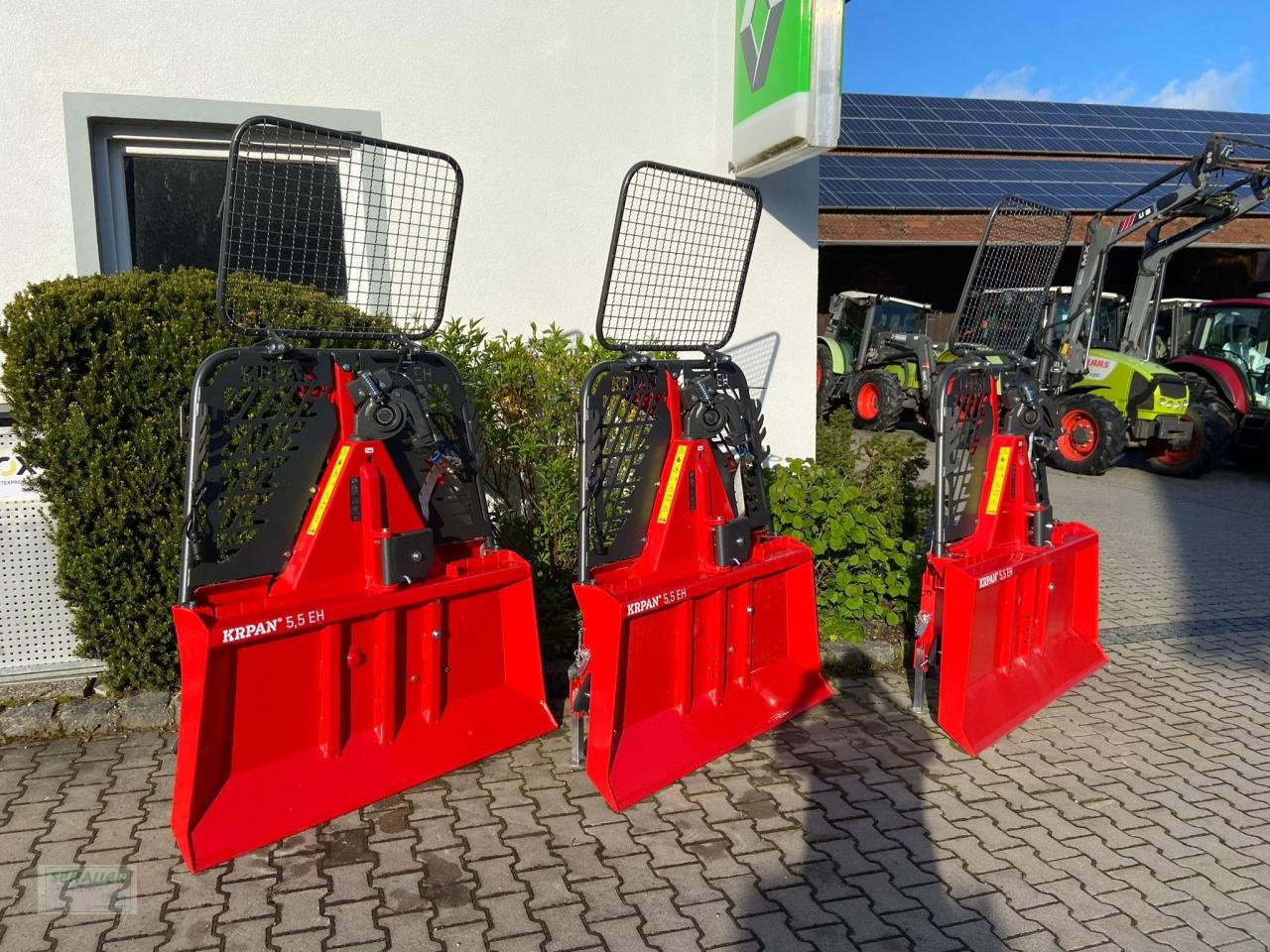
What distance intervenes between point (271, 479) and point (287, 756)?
1.02 m

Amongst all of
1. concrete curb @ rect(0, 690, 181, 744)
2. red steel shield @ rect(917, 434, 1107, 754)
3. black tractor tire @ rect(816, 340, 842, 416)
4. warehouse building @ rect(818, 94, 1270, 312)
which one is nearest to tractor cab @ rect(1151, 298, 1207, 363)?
warehouse building @ rect(818, 94, 1270, 312)

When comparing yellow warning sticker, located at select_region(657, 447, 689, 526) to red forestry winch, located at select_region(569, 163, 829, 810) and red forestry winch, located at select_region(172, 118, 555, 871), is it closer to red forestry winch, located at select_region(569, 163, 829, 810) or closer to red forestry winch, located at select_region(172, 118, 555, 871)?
red forestry winch, located at select_region(569, 163, 829, 810)

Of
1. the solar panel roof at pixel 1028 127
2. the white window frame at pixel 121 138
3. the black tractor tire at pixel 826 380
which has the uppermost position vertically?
the solar panel roof at pixel 1028 127

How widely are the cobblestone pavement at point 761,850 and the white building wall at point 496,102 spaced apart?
2.74 m

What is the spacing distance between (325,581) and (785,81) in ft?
11.7

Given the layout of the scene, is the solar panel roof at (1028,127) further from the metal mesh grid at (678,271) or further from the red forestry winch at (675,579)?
the red forestry winch at (675,579)

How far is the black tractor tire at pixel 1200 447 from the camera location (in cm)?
1205

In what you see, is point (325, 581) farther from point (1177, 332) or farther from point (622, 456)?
point (1177, 332)

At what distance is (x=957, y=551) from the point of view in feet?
15.0

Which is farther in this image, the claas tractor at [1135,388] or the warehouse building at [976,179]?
the warehouse building at [976,179]

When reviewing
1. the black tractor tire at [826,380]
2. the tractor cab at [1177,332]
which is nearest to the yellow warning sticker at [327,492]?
the black tractor tire at [826,380]

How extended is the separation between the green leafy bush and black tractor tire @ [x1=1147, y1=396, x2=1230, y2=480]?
26.1 ft

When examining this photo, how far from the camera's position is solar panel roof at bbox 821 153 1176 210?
16.6 meters

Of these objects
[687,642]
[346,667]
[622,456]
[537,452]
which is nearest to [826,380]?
[537,452]
